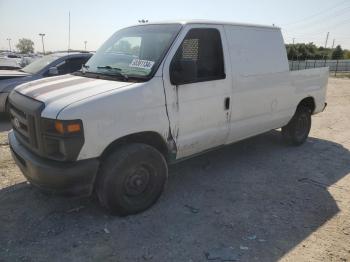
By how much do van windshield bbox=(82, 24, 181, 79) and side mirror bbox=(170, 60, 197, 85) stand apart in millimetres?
184

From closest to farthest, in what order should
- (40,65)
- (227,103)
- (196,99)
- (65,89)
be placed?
(65,89)
(196,99)
(227,103)
(40,65)

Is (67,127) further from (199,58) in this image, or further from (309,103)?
(309,103)

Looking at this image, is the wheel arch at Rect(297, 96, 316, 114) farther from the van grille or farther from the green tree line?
the green tree line

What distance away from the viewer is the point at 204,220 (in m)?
3.67

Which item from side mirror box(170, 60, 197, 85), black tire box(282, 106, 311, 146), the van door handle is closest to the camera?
side mirror box(170, 60, 197, 85)

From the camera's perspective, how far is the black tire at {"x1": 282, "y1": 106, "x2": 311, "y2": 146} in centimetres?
622

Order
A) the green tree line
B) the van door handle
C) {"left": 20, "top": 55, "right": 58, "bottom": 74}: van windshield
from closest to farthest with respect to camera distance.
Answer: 1. the van door handle
2. {"left": 20, "top": 55, "right": 58, "bottom": 74}: van windshield
3. the green tree line

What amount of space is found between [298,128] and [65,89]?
4.60 metres

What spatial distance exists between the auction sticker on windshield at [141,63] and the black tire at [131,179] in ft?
2.92

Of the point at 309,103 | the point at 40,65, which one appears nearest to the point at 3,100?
the point at 40,65

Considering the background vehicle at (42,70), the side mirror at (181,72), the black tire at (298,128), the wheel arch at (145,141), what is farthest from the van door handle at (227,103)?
the background vehicle at (42,70)

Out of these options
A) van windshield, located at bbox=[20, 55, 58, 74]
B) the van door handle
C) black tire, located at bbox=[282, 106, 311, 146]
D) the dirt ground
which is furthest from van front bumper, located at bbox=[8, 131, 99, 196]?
van windshield, located at bbox=[20, 55, 58, 74]

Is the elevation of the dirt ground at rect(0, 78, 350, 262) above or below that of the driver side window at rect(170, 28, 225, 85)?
below

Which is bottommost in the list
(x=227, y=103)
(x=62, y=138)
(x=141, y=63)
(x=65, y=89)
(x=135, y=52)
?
(x=62, y=138)
